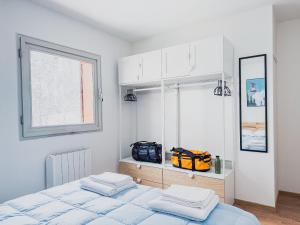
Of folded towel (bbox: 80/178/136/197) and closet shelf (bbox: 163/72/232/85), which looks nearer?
folded towel (bbox: 80/178/136/197)

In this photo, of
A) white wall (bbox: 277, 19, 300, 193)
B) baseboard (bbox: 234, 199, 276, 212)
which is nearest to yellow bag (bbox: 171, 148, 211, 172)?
baseboard (bbox: 234, 199, 276, 212)

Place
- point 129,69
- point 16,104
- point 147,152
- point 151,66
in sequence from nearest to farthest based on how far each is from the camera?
point 16,104
point 151,66
point 147,152
point 129,69

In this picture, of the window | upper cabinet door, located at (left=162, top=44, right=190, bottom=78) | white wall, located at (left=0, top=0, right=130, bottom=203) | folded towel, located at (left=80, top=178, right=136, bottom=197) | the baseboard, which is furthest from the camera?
upper cabinet door, located at (left=162, top=44, right=190, bottom=78)

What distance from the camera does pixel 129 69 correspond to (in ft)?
11.2

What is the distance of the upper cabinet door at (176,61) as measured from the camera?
9.29ft

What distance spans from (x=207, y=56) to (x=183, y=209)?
1.88m

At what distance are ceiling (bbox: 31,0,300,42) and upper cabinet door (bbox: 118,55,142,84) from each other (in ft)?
1.59

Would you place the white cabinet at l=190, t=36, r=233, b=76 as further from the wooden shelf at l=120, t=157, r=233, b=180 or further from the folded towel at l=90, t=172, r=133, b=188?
the folded towel at l=90, t=172, r=133, b=188

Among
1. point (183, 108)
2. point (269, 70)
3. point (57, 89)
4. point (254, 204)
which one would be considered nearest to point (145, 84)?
point (183, 108)

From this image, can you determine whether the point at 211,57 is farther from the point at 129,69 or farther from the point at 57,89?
the point at 57,89

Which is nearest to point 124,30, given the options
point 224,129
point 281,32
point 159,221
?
point 224,129

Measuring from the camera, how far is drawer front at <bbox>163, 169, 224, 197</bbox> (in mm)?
2576

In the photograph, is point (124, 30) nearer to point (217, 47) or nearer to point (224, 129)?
point (217, 47)

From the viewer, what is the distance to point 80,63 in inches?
124
